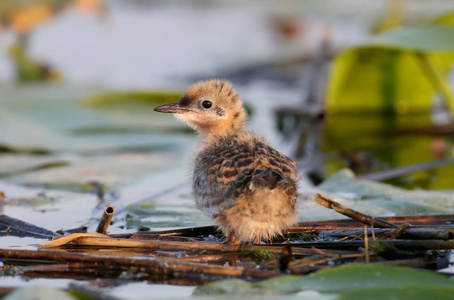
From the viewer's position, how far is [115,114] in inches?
326

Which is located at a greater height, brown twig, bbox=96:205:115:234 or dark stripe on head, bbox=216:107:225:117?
dark stripe on head, bbox=216:107:225:117

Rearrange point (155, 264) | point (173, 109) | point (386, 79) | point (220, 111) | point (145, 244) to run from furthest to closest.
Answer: point (386, 79) → point (173, 109) → point (220, 111) → point (145, 244) → point (155, 264)

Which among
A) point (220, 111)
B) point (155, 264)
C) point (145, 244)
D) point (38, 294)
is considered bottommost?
point (38, 294)

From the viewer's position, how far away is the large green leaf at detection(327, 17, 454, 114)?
25.3 ft

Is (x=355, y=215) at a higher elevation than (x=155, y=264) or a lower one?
higher

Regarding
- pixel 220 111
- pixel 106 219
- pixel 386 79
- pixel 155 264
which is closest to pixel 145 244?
pixel 106 219

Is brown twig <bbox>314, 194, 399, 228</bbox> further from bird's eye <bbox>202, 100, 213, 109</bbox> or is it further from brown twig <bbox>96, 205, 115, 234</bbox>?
bird's eye <bbox>202, 100, 213, 109</bbox>

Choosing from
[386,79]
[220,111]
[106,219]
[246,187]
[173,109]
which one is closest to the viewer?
[246,187]

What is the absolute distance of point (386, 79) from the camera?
28.3ft

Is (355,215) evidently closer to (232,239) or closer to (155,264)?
(232,239)

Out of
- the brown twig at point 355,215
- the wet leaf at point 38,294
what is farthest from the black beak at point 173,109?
the wet leaf at point 38,294

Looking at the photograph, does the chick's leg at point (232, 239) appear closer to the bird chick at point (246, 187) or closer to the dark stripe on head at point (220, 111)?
the bird chick at point (246, 187)

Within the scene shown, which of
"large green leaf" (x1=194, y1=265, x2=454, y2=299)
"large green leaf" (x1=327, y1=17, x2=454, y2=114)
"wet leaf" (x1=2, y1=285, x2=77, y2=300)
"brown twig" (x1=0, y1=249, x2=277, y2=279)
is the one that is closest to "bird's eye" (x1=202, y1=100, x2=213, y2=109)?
"brown twig" (x1=0, y1=249, x2=277, y2=279)

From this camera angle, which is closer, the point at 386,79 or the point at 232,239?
the point at 232,239
